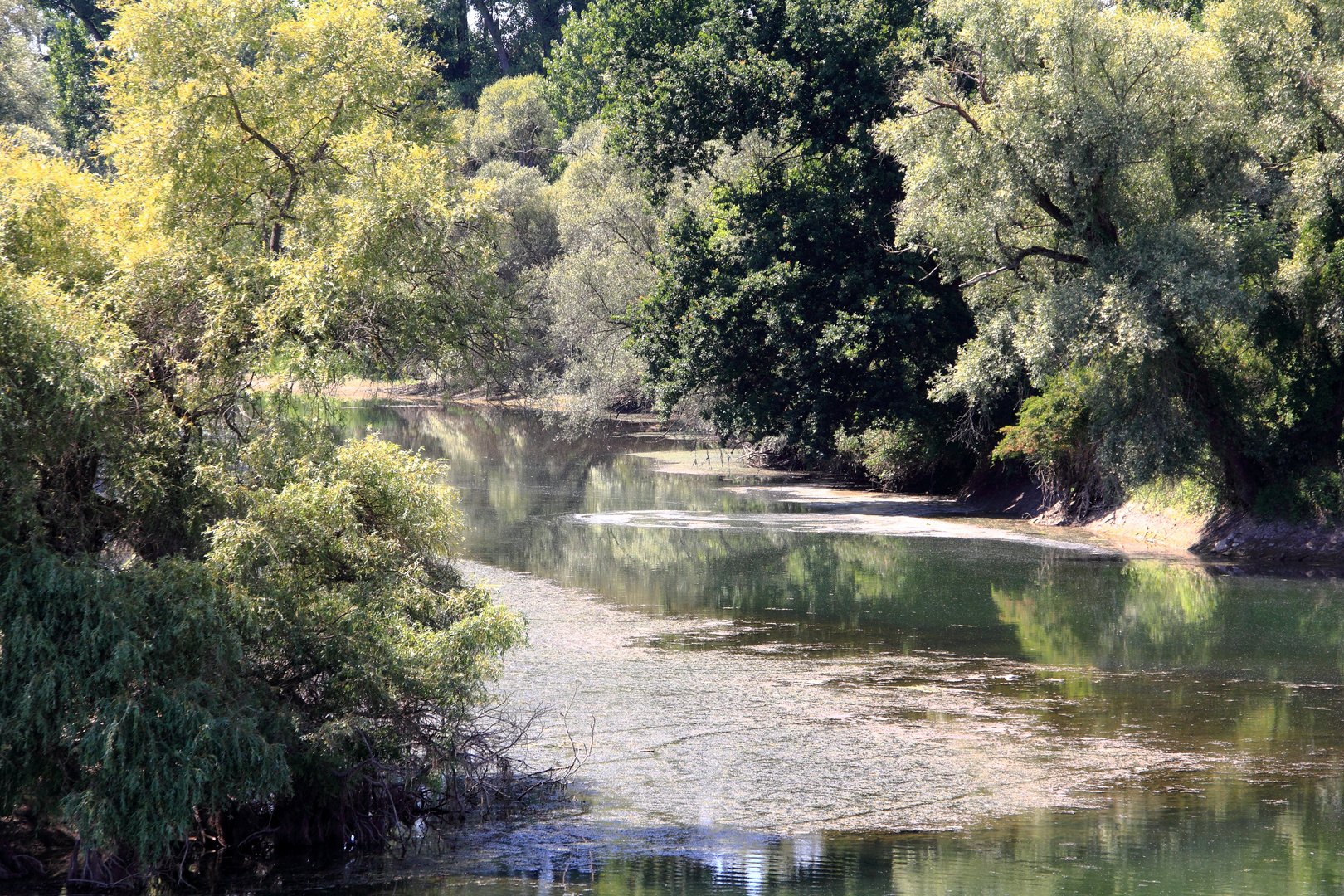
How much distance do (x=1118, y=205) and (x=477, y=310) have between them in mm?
16503

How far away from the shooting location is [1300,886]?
Answer: 947 cm

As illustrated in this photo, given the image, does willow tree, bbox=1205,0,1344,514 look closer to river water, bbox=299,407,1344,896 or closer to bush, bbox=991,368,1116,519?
river water, bbox=299,407,1344,896

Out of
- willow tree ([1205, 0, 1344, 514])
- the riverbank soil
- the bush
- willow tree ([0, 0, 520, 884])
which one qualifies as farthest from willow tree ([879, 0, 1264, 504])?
the riverbank soil

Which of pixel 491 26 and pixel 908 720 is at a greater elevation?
pixel 491 26

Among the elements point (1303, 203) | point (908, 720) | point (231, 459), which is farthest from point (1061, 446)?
point (231, 459)

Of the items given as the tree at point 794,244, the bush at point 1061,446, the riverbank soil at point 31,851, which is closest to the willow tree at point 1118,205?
the bush at point 1061,446

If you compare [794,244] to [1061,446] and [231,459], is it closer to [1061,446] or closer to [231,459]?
[1061,446]

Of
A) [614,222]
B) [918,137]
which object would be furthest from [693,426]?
[918,137]

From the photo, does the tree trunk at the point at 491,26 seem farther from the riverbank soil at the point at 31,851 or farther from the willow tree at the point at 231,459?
the riverbank soil at the point at 31,851

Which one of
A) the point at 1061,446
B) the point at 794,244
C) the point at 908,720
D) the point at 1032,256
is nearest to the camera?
the point at 908,720

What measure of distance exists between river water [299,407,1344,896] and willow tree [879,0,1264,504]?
3305 millimetres

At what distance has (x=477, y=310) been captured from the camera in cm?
1297

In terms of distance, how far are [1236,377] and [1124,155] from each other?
5.14 metres

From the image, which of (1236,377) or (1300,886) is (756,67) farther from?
(1300,886)
